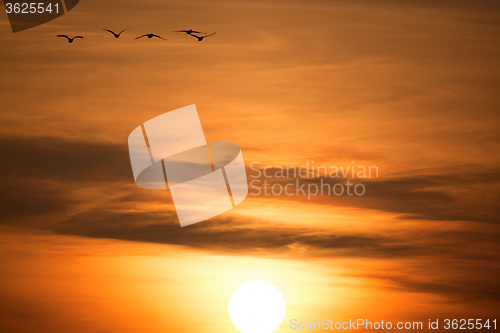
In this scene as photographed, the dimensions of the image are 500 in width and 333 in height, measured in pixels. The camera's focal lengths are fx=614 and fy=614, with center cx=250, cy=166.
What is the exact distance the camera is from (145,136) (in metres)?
113

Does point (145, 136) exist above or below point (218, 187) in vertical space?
above

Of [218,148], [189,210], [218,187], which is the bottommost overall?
[189,210]

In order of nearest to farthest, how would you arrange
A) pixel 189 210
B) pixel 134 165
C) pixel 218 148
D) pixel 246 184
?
1. pixel 218 148
2. pixel 246 184
3. pixel 134 165
4. pixel 189 210

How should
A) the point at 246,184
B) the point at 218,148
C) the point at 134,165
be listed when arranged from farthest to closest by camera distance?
the point at 134,165 → the point at 246,184 → the point at 218,148

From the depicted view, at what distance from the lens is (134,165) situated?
131375 mm

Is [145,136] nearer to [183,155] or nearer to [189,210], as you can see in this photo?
[183,155]

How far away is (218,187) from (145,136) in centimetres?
2997

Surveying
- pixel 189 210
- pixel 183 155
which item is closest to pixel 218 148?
pixel 183 155

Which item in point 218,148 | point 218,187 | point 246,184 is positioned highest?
point 218,148

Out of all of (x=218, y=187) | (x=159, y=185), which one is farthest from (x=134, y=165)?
(x=218, y=187)

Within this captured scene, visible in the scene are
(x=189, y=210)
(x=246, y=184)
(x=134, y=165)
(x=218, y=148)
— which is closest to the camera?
(x=218, y=148)

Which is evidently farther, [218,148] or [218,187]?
[218,187]

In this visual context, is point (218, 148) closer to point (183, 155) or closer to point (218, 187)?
point (183, 155)

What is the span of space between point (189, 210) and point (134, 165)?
92.4 ft
